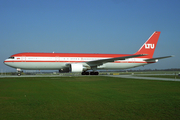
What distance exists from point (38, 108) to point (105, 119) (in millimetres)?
2470

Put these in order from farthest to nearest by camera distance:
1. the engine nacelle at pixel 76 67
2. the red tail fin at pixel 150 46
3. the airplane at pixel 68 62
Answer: the red tail fin at pixel 150 46 → the airplane at pixel 68 62 → the engine nacelle at pixel 76 67

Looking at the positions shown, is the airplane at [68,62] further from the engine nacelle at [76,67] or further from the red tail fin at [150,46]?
the red tail fin at [150,46]

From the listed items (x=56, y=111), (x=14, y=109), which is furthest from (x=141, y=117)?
(x=14, y=109)

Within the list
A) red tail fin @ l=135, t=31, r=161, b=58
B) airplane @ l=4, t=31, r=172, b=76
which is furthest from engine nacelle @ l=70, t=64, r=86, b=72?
red tail fin @ l=135, t=31, r=161, b=58

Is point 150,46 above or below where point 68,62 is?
above

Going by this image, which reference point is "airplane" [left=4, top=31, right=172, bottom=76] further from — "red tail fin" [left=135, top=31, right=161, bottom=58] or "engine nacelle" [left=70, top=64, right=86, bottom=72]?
"red tail fin" [left=135, top=31, right=161, bottom=58]

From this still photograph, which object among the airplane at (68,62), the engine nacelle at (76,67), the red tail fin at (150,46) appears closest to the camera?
the engine nacelle at (76,67)

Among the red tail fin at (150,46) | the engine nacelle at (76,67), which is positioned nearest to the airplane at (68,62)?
the engine nacelle at (76,67)

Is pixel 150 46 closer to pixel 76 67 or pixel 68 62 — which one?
pixel 76 67

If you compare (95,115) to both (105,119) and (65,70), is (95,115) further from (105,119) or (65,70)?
(65,70)

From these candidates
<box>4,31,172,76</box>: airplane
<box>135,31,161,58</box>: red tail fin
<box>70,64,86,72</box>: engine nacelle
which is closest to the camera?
<box>70,64,86,72</box>: engine nacelle

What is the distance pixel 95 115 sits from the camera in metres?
5.55

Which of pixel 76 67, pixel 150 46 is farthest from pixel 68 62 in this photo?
pixel 150 46

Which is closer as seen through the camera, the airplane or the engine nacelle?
the engine nacelle
